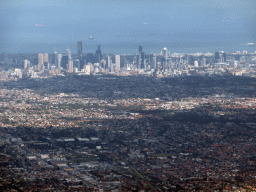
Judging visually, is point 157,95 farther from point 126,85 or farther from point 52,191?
point 52,191

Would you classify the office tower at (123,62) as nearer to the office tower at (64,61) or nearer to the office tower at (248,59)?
the office tower at (64,61)

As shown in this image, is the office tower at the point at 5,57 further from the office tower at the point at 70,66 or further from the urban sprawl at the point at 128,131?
the office tower at the point at 70,66

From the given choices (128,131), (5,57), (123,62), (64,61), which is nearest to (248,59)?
(123,62)

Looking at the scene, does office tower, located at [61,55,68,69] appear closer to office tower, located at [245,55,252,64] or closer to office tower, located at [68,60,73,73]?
office tower, located at [68,60,73,73]

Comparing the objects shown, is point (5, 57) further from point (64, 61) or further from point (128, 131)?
point (128, 131)

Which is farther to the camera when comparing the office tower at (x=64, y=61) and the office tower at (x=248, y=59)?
the office tower at (x=248, y=59)

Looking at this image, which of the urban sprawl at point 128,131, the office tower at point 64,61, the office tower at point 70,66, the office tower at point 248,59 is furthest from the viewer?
the office tower at point 248,59

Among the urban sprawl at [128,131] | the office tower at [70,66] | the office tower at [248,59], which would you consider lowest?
the urban sprawl at [128,131]

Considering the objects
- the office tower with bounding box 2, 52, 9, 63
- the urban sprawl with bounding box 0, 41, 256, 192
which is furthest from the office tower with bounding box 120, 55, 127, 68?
the office tower with bounding box 2, 52, 9, 63

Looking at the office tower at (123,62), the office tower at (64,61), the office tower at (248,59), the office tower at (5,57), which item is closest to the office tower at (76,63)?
the office tower at (64,61)

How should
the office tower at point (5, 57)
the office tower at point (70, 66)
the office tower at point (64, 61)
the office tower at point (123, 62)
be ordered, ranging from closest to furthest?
1. the office tower at point (70, 66)
2. the office tower at point (5, 57)
3. the office tower at point (64, 61)
4. the office tower at point (123, 62)

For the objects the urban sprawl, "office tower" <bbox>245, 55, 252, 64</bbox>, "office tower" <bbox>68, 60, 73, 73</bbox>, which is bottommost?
the urban sprawl

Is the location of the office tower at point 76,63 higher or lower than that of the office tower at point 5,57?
lower
